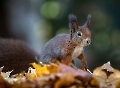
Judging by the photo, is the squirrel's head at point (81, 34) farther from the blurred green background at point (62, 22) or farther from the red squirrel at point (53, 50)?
the blurred green background at point (62, 22)

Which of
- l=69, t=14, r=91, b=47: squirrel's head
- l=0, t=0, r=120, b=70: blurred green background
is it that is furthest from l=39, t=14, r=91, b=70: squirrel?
l=0, t=0, r=120, b=70: blurred green background

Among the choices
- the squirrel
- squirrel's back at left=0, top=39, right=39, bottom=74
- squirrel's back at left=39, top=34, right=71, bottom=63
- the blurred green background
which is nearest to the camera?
the squirrel

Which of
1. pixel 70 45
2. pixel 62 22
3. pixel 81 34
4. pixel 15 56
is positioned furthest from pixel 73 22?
pixel 62 22

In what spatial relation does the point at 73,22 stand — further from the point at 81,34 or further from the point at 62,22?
the point at 62,22

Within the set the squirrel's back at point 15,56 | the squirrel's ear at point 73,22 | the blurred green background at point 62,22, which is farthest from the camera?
the blurred green background at point 62,22

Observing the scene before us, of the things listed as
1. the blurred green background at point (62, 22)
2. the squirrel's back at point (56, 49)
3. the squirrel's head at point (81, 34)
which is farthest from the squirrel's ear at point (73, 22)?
the blurred green background at point (62, 22)

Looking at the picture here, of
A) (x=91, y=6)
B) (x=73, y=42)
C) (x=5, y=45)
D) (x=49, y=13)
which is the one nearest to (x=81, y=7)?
(x=91, y=6)

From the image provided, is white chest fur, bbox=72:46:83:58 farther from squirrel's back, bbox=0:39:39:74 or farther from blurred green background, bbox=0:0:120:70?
blurred green background, bbox=0:0:120:70

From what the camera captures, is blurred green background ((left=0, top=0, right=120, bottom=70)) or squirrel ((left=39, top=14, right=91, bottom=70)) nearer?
squirrel ((left=39, top=14, right=91, bottom=70))
